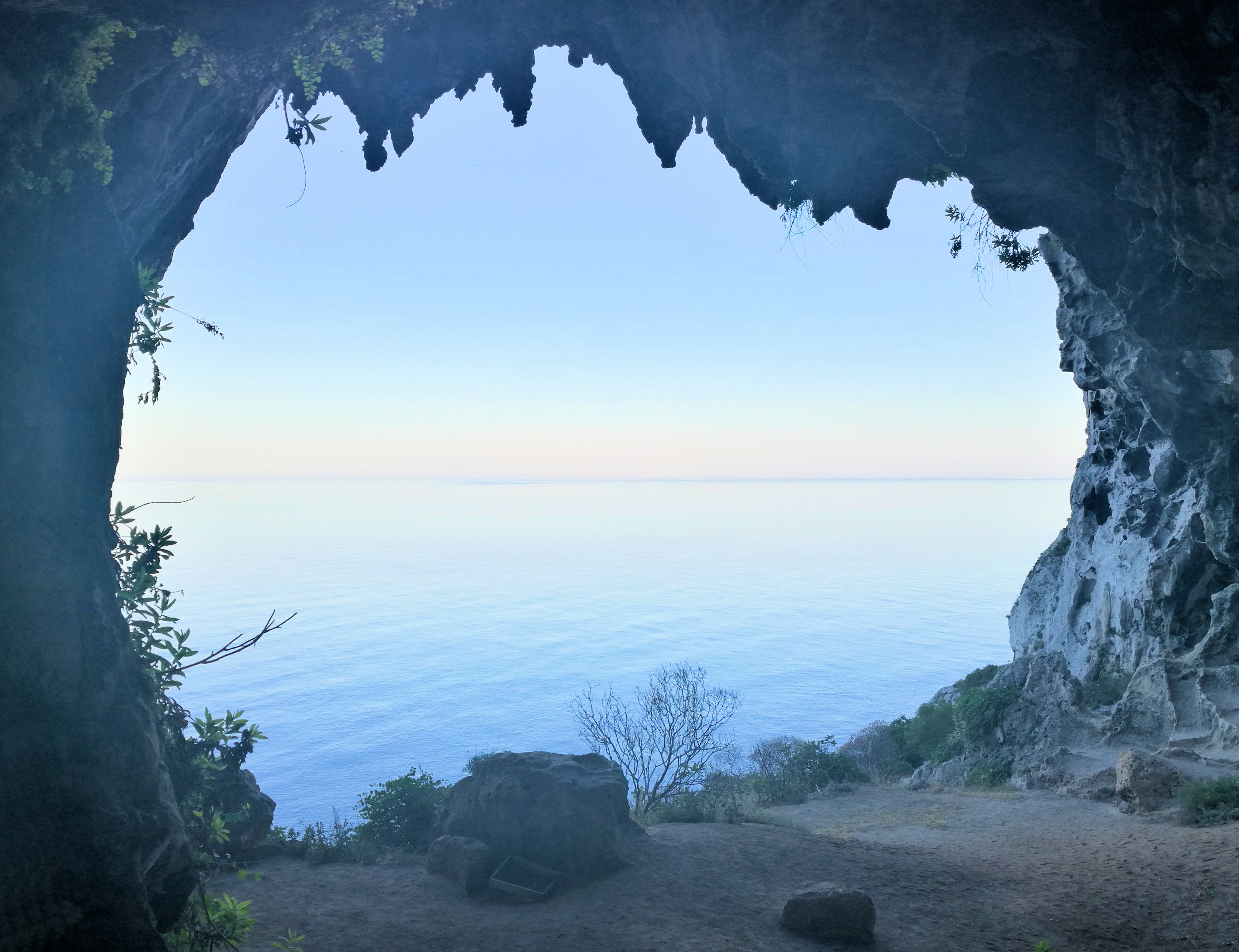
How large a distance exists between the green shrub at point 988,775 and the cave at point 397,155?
6.39 metres

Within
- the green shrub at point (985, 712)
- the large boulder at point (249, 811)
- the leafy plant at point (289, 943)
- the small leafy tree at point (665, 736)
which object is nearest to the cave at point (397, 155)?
the leafy plant at point (289, 943)

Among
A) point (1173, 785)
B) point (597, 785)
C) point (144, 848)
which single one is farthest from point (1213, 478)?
point (144, 848)

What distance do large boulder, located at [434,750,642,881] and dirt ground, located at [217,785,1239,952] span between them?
0.52 m

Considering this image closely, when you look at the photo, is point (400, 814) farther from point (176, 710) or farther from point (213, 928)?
point (176, 710)

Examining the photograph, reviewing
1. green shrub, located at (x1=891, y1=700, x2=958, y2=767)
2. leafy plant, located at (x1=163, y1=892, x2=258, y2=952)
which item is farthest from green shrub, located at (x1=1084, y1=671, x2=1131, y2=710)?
leafy plant, located at (x1=163, y1=892, x2=258, y2=952)

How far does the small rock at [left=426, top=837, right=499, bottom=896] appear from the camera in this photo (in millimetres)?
11852

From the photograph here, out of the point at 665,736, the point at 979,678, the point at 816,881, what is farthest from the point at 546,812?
the point at 979,678

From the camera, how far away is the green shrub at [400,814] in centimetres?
1455

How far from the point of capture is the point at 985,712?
22.6 metres

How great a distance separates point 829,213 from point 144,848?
37.6ft

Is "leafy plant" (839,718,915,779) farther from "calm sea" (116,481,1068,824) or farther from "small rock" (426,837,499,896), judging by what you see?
"calm sea" (116,481,1068,824)

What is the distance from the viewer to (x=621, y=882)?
1190cm

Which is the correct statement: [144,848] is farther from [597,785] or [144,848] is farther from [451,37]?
[451,37]

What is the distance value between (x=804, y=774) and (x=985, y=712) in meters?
6.35
